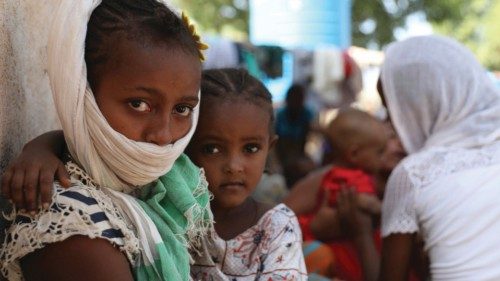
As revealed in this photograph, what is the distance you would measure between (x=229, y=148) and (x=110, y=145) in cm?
69

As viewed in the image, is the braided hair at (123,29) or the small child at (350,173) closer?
the braided hair at (123,29)

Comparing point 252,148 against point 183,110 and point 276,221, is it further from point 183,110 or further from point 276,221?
point 183,110

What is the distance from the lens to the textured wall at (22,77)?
6.29 ft

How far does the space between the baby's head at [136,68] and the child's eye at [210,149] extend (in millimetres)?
555

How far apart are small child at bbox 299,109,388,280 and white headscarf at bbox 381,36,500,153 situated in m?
0.60

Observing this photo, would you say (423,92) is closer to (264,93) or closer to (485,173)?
(485,173)

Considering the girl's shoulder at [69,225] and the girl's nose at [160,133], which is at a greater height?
the girl's nose at [160,133]

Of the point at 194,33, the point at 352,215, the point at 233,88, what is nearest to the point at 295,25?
the point at 352,215

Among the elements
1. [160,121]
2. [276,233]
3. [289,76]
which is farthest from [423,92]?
[289,76]

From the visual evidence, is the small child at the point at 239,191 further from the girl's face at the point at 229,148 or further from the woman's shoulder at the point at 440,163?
the woman's shoulder at the point at 440,163

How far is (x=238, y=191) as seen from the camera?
2242 mm

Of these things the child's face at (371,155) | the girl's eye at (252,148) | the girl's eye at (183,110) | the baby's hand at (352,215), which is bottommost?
the baby's hand at (352,215)

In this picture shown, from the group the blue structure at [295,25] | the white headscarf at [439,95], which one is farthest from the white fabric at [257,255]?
the blue structure at [295,25]

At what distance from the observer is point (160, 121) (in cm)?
168
